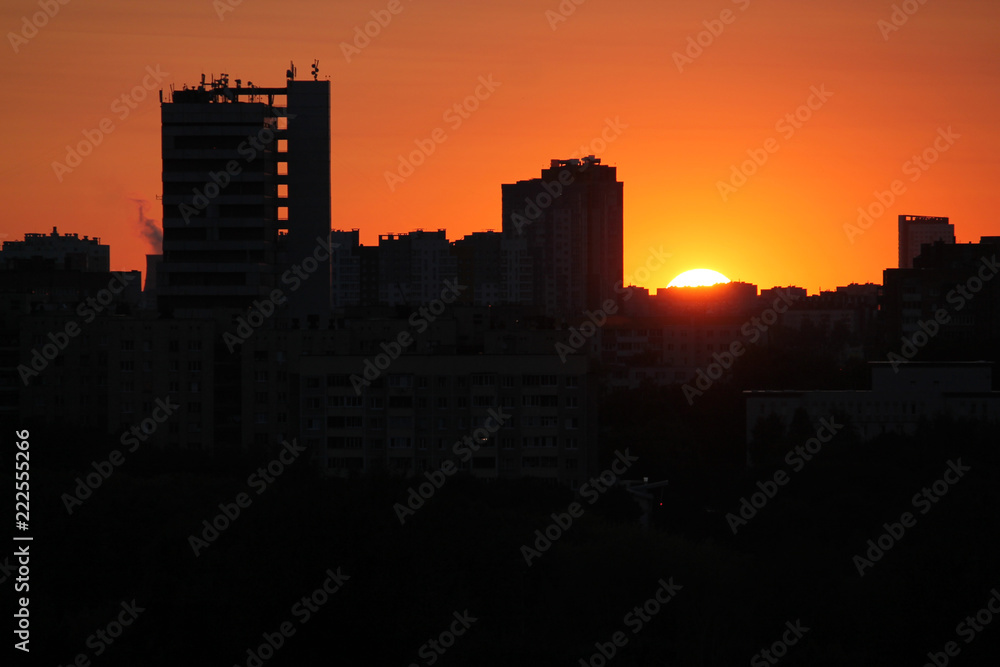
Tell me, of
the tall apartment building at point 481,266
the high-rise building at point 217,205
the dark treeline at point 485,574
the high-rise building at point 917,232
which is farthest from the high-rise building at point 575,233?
the dark treeline at point 485,574

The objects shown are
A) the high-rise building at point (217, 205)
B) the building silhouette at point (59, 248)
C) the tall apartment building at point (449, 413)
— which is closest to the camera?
the tall apartment building at point (449, 413)

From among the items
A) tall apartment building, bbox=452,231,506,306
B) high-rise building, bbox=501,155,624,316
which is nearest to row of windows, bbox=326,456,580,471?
tall apartment building, bbox=452,231,506,306

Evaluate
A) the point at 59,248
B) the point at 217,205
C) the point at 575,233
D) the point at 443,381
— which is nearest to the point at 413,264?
the point at 575,233

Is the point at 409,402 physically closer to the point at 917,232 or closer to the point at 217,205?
the point at 217,205

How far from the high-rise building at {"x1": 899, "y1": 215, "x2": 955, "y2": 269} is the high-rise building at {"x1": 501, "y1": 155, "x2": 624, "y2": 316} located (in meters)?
22.3

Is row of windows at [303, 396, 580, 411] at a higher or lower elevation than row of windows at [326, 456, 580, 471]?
higher

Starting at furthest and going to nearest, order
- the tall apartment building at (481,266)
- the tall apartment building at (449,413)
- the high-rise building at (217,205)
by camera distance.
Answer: the tall apartment building at (481,266)
the high-rise building at (217,205)
the tall apartment building at (449,413)

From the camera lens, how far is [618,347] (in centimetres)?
7800

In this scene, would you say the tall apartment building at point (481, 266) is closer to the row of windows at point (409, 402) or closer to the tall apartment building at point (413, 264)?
the tall apartment building at point (413, 264)

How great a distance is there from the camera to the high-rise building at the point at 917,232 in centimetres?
11556

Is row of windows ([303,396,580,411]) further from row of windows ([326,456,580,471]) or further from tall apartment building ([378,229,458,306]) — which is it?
tall apartment building ([378,229,458,306])

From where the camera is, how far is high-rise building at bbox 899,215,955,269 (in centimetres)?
11556

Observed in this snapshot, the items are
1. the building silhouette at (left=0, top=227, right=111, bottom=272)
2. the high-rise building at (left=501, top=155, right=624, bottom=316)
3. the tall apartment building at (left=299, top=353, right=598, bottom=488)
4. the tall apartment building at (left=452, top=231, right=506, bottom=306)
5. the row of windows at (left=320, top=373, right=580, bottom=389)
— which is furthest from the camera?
the high-rise building at (left=501, top=155, right=624, bottom=316)

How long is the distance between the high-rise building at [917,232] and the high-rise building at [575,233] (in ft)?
73.0
